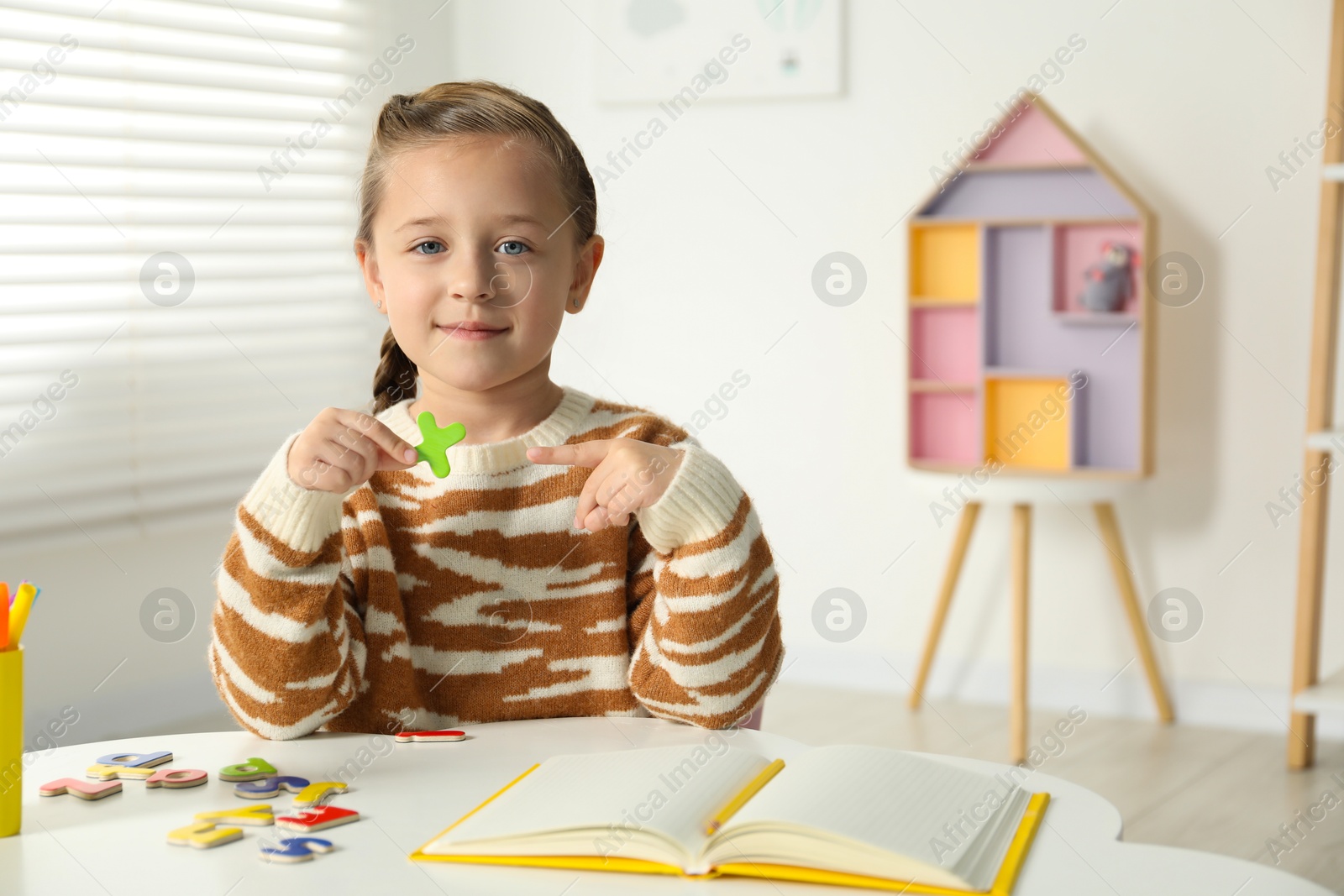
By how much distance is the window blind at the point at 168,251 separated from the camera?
2.42 m

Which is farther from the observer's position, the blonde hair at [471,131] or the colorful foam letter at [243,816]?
the blonde hair at [471,131]

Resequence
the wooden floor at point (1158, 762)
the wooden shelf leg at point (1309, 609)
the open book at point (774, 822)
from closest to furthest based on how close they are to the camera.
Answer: the open book at point (774, 822) → the wooden floor at point (1158, 762) → the wooden shelf leg at point (1309, 609)

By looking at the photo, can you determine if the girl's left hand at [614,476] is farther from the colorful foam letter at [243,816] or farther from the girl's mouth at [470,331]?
the colorful foam letter at [243,816]

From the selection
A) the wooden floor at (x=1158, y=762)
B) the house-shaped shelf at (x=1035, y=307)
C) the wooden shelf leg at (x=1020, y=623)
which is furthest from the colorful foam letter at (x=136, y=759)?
the house-shaped shelf at (x=1035, y=307)

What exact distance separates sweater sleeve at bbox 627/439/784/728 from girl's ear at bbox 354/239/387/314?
0.99 ft

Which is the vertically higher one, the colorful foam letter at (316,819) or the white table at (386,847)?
the colorful foam letter at (316,819)

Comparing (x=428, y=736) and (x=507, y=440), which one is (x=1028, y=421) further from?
(x=428, y=736)

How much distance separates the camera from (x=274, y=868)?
2.30ft

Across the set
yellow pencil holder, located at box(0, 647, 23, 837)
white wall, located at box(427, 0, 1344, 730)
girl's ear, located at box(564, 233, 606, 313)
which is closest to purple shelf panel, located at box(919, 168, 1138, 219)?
white wall, located at box(427, 0, 1344, 730)

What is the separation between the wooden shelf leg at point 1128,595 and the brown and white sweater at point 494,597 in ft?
5.54

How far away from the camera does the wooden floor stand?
2027mm

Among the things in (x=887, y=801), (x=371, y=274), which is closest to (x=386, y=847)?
(x=887, y=801)

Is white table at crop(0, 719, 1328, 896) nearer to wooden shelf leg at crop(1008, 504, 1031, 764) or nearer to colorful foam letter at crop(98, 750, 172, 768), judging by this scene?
colorful foam letter at crop(98, 750, 172, 768)

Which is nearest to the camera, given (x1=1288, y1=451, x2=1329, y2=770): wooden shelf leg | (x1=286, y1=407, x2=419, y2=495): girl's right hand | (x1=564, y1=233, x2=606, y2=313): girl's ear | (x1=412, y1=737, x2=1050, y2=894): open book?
(x1=412, y1=737, x2=1050, y2=894): open book
